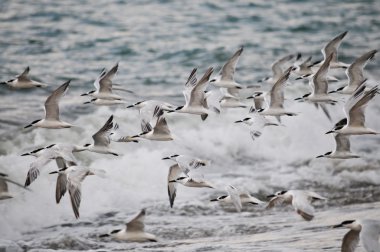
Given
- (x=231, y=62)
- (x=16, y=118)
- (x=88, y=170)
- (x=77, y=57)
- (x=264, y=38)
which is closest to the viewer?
(x=88, y=170)

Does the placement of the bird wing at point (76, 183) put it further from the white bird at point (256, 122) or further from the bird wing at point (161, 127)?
the white bird at point (256, 122)

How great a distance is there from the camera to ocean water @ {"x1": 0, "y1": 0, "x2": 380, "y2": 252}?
1408cm

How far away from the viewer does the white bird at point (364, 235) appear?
10.4m

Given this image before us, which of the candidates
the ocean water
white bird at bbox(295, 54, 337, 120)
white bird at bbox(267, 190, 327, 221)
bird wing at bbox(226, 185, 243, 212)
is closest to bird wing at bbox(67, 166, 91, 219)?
the ocean water

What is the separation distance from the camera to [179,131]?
66.2 feet

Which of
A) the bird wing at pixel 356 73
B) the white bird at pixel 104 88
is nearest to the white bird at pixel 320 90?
the bird wing at pixel 356 73

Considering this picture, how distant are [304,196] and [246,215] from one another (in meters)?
3.12

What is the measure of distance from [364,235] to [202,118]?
4336 mm

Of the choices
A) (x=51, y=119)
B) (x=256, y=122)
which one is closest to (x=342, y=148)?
(x=256, y=122)

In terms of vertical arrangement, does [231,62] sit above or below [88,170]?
above

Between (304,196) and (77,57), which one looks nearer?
(304,196)

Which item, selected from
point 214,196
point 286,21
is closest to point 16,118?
point 214,196

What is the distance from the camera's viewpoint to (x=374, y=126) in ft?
68.2

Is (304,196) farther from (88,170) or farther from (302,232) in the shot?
(88,170)
